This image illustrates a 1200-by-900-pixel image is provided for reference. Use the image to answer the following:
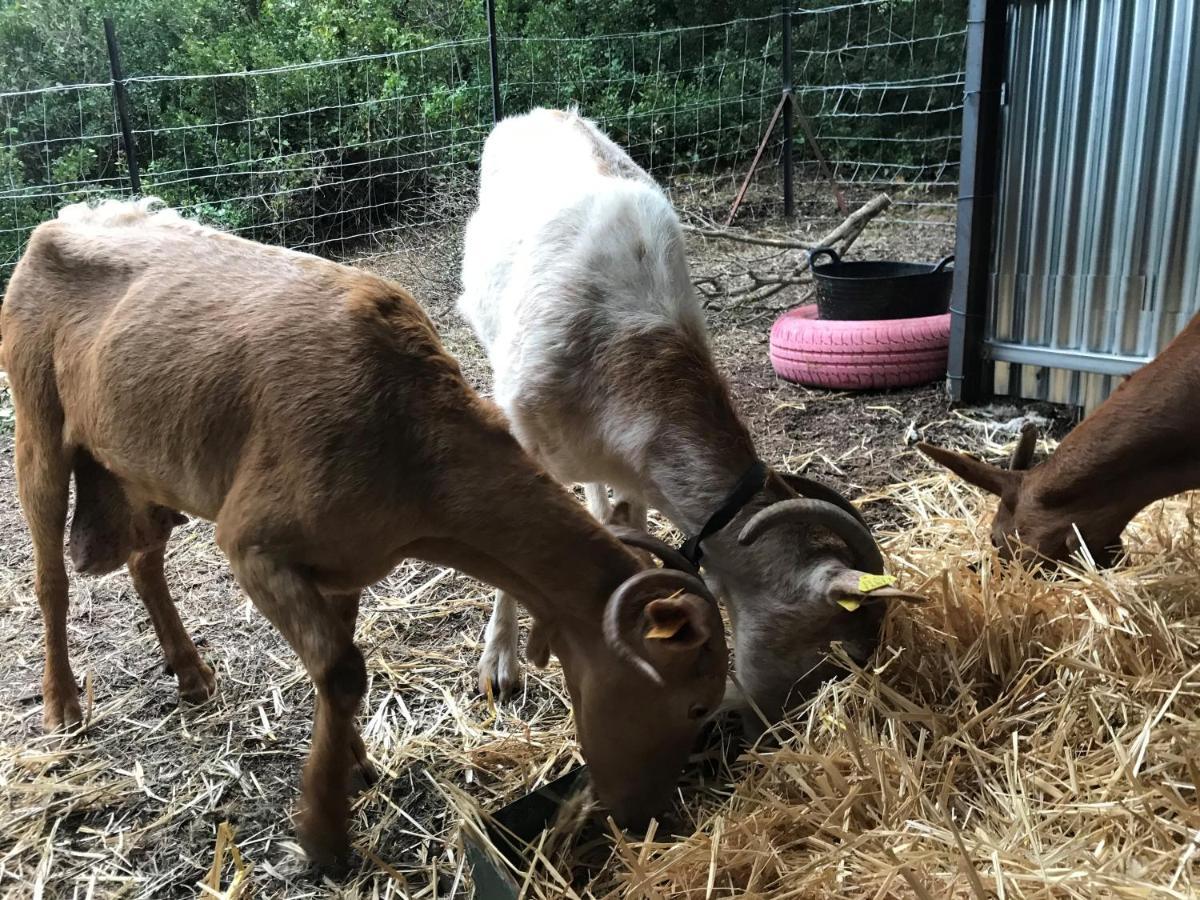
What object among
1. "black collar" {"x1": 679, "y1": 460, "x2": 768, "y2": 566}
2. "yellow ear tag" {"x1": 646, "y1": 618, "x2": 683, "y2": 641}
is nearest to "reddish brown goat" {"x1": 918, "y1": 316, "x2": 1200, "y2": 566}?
"black collar" {"x1": 679, "y1": 460, "x2": 768, "y2": 566}

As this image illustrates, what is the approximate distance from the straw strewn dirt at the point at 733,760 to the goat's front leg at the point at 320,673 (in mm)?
149

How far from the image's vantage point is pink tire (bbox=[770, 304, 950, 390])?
6520 mm

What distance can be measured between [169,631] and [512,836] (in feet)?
5.85

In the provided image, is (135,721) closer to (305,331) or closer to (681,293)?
A: (305,331)

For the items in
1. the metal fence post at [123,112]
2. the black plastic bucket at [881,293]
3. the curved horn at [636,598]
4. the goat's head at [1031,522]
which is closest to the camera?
the curved horn at [636,598]

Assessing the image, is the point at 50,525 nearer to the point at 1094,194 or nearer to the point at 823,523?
the point at 823,523

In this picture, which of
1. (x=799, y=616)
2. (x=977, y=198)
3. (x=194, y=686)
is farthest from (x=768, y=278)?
(x=194, y=686)

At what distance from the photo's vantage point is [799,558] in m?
3.21

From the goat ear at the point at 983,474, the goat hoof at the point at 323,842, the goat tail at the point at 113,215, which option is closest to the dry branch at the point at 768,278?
the goat ear at the point at 983,474

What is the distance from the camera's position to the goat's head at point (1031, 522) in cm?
369

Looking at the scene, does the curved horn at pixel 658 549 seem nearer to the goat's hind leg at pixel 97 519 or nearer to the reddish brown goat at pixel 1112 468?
the reddish brown goat at pixel 1112 468

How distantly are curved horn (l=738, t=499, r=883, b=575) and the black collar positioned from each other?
0.30 ft

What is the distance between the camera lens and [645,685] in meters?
2.68

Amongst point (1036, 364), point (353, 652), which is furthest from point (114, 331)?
point (1036, 364)
